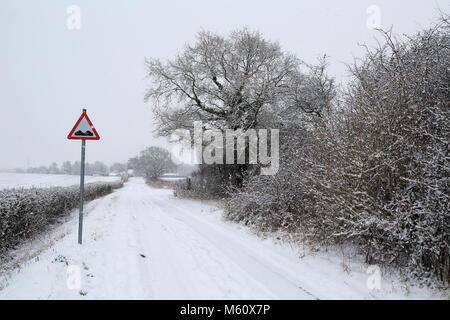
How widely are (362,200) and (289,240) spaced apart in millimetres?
2330

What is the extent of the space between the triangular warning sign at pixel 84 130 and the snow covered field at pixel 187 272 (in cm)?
250

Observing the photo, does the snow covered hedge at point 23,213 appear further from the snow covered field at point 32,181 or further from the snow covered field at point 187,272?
the snow covered field at point 32,181

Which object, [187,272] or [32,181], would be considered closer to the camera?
[187,272]

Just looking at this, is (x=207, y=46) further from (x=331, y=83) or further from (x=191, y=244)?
(x=191, y=244)

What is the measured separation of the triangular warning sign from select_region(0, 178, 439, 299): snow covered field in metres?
2.50

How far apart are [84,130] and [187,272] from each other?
3960mm

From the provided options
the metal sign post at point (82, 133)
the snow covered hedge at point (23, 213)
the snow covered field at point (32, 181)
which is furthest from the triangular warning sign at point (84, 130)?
the snow covered field at point (32, 181)

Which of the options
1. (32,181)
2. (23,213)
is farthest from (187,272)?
(32,181)

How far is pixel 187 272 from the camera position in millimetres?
4359

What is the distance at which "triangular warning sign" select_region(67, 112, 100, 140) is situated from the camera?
5683 millimetres

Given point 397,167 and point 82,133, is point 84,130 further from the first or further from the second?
point 397,167

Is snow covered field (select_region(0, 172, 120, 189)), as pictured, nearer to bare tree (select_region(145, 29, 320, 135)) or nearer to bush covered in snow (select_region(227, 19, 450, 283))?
bare tree (select_region(145, 29, 320, 135))
